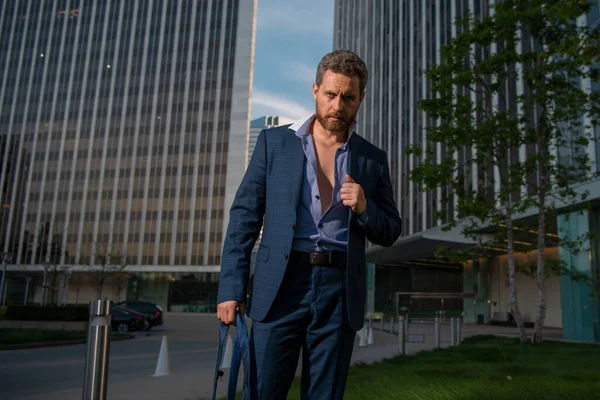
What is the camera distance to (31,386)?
7637 mm

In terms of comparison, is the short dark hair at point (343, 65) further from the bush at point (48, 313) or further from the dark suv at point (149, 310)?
the dark suv at point (149, 310)

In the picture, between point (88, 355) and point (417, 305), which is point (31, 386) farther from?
point (417, 305)

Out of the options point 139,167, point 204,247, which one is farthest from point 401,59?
point 139,167

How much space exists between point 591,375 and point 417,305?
1134 centimetres

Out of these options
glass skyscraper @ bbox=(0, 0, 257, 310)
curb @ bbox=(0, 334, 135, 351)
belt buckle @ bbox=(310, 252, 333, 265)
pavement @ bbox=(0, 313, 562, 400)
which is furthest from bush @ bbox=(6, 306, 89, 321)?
glass skyscraper @ bbox=(0, 0, 257, 310)

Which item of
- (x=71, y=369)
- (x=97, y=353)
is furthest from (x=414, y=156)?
(x=97, y=353)

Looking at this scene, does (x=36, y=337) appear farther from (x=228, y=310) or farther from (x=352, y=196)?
(x=352, y=196)

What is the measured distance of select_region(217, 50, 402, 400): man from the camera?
227 cm

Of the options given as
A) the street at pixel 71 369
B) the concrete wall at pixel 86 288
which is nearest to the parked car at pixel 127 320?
the street at pixel 71 369

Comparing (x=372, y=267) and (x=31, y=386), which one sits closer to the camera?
(x=31, y=386)

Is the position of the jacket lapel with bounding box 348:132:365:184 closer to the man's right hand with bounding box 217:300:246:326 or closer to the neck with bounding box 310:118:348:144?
the neck with bounding box 310:118:348:144

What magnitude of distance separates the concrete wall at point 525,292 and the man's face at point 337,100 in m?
30.5

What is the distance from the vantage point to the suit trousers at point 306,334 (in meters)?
2.26

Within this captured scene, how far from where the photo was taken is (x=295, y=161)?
2516mm
